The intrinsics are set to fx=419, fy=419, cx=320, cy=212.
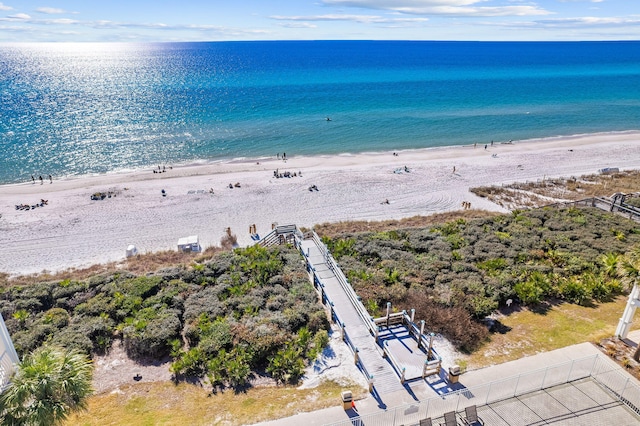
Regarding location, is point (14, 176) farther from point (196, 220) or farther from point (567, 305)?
point (567, 305)

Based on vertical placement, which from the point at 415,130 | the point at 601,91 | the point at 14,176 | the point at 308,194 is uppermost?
the point at 601,91

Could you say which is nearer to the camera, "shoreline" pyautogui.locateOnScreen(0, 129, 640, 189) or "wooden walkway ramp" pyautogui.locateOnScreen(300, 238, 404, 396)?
"wooden walkway ramp" pyautogui.locateOnScreen(300, 238, 404, 396)

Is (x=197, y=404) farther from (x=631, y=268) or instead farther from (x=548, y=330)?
(x=631, y=268)

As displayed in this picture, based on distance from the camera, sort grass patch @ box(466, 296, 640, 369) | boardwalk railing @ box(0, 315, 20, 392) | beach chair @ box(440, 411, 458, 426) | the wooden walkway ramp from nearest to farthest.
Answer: boardwalk railing @ box(0, 315, 20, 392) → beach chair @ box(440, 411, 458, 426) → the wooden walkway ramp → grass patch @ box(466, 296, 640, 369)

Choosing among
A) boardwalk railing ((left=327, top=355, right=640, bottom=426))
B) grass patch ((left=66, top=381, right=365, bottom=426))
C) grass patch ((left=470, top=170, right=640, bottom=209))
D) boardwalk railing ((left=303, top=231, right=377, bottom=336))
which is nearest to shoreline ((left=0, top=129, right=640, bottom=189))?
grass patch ((left=470, top=170, right=640, bottom=209))

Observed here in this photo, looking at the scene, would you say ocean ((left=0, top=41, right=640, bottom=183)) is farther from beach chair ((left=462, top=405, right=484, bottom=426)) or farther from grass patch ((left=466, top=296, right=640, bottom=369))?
beach chair ((left=462, top=405, right=484, bottom=426))

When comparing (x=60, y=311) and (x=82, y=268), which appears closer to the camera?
(x=60, y=311)

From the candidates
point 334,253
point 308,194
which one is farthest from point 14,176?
point 334,253

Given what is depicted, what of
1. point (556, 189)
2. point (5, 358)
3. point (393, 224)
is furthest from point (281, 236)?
point (556, 189)
